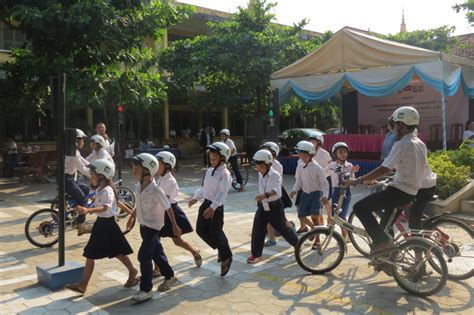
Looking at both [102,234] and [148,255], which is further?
[102,234]

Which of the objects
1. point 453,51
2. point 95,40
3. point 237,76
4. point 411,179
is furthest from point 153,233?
point 453,51

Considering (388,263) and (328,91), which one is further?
(328,91)

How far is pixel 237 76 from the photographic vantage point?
18.5m

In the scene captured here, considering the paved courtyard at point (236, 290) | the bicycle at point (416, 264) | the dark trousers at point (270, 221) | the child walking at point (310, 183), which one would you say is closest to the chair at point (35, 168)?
the paved courtyard at point (236, 290)

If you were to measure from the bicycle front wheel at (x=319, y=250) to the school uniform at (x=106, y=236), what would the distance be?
79.0 inches

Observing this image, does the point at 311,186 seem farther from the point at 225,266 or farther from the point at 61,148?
the point at 61,148

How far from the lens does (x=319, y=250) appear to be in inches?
221

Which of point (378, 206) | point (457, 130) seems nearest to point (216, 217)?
point (378, 206)

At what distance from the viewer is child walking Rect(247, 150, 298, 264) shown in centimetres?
590

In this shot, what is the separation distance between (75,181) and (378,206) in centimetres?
508

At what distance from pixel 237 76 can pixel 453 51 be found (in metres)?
12.0

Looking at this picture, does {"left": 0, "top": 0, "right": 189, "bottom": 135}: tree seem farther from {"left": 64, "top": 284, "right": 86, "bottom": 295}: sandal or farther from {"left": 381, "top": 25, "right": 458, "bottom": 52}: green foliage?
{"left": 381, "top": 25, "right": 458, "bottom": 52}: green foliage

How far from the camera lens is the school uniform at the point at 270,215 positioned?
5930mm

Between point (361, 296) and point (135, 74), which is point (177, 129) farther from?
point (361, 296)
